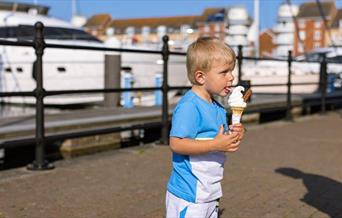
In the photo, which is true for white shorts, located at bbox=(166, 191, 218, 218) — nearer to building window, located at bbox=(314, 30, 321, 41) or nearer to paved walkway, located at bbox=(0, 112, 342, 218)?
paved walkway, located at bbox=(0, 112, 342, 218)

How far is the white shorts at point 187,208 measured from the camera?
107 inches

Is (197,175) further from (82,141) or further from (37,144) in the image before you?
(82,141)

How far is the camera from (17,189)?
16.1 ft

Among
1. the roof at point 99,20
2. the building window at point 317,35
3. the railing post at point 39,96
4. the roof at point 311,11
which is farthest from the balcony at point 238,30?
the roof at point 99,20

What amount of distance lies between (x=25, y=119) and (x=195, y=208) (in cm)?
695

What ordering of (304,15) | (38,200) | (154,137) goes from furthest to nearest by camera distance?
(304,15)
(154,137)
(38,200)

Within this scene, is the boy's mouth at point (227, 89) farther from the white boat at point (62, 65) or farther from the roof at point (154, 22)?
the roof at point (154, 22)

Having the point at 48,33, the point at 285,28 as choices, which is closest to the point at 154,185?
the point at 48,33

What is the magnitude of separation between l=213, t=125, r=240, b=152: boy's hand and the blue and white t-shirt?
119 mm

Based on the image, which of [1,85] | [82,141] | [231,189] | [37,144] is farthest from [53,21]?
[231,189]

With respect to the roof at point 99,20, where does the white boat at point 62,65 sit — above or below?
below

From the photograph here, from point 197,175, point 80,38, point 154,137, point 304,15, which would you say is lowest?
point 154,137

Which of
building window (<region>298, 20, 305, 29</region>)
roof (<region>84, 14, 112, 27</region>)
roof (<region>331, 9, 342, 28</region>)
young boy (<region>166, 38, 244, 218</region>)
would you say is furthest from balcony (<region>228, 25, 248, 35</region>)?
roof (<region>84, 14, 112, 27</region>)

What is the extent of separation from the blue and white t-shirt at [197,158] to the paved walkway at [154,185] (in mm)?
1524
